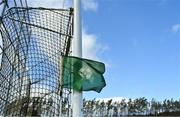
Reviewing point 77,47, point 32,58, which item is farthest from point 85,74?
point 32,58

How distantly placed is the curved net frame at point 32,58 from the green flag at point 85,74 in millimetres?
671

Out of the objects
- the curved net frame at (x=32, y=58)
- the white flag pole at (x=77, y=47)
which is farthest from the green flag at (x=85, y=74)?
the curved net frame at (x=32, y=58)

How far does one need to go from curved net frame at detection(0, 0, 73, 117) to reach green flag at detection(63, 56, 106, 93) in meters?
0.67

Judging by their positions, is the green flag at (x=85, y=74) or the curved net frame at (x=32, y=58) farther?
the curved net frame at (x=32, y=58)

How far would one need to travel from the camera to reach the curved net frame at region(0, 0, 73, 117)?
12.1 feet

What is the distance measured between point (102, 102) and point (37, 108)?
1929 inches

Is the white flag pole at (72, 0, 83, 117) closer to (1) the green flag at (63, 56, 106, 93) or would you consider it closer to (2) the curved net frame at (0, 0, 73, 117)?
(1) the green flag at (63, 56, 106, 93)

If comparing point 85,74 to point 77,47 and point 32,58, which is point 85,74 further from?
point 32,58

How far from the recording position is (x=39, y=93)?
368 centimetres

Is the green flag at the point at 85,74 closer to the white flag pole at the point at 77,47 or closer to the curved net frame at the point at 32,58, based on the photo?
the white flag pole at the point at 77,47

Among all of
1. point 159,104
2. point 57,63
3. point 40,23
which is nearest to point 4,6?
point 40,23

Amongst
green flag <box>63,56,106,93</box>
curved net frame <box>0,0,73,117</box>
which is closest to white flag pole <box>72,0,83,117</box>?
green flag <box>63,56,106,93</box>

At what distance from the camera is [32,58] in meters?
4.09

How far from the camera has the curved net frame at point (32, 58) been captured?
3688 millimetres
